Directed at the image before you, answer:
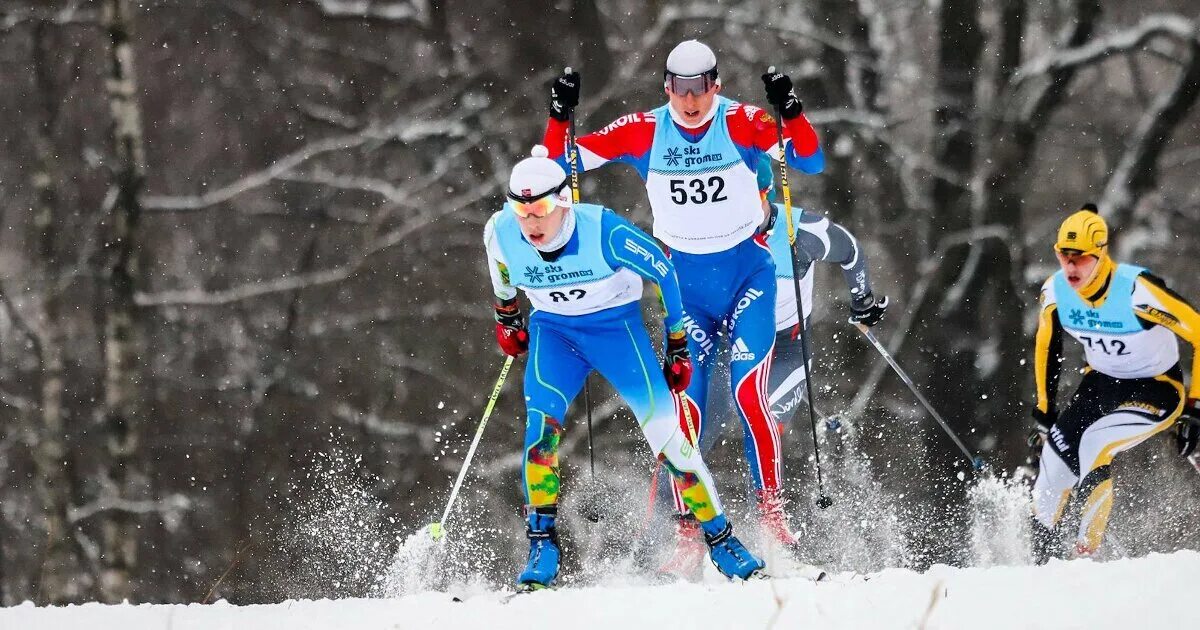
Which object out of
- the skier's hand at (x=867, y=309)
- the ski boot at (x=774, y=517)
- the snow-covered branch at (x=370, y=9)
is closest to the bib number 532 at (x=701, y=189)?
the skier's hand at (x=867, y=309)

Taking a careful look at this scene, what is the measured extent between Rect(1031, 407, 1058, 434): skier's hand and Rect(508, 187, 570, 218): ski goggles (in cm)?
257

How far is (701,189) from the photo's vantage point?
194 inches

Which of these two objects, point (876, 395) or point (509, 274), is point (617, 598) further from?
point (876, 395)

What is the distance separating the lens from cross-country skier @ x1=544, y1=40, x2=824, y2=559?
15.8 feet

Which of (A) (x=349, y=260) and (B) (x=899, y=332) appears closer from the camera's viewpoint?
(B) (x=899, y=332)

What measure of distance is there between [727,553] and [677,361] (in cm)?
72

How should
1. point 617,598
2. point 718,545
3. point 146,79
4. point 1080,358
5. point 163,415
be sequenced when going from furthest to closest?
1. point 163,415
2. point 146,79
3. point 1080,358
4. point 718,545
5. point 617,598

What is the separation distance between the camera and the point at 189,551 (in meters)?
10.3

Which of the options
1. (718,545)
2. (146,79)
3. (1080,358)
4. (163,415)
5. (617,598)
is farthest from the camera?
(163,415)

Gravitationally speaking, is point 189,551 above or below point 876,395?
below

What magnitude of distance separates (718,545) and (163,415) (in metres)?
6.70

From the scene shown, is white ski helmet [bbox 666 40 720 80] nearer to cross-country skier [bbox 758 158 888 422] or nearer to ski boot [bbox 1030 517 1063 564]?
cross-country skier [bbox 758 158 888 422]

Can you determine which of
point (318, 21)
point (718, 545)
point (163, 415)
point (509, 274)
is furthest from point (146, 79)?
point (718, 545)

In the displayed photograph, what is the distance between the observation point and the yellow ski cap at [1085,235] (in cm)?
516
